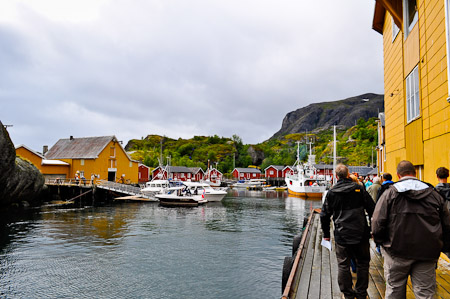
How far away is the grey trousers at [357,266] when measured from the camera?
473 cm

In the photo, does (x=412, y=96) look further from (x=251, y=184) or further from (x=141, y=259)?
(x=251, y=184)

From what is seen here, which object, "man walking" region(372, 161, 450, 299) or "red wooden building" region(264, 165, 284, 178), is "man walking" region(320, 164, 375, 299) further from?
"red wooden building" region(264, 165, 284, 178)

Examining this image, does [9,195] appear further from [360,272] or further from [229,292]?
[360,272]

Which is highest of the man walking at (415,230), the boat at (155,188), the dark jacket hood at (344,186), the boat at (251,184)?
the dark jacket hood at (344,186)

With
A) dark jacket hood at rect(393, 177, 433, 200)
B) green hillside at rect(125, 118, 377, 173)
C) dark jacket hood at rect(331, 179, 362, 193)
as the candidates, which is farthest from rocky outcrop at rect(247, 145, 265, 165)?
dark jacket hood at rect(393, 177, 433, 200)

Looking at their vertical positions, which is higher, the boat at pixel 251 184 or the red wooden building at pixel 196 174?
the red wooden building at pixel 196 174

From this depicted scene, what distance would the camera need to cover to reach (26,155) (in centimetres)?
4269

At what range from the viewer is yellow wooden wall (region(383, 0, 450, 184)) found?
703cm

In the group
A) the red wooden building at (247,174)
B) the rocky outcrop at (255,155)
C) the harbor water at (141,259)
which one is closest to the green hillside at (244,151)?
the rocky outcrop at (255,155)

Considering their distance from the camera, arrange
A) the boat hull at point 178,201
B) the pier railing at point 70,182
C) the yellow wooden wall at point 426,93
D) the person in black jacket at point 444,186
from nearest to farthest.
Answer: the person in black jacket at point 444,186 < the yellow wooden wall at point 426,93 < the boat hull at point 178,201 < the pier railing at point 70,182

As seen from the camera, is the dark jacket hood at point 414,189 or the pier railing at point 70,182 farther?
the pier railing at point 70,182

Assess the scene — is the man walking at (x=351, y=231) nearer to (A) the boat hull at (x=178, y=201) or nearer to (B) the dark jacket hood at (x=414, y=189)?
(B) the dark jacket hood at (x=414, y=189)

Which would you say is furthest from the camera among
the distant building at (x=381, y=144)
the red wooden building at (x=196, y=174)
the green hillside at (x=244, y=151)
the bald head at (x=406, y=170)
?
the green hillside at (x=244, y=151)

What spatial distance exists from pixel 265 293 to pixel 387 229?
6934mm
